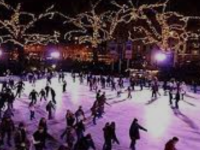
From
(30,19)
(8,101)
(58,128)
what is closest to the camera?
(58,128)

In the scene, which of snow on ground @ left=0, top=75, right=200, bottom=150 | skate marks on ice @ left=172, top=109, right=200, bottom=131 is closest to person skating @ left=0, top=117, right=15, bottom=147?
snow on ground @ left=0, top=75, right=200, bottom=150

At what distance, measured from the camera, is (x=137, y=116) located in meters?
28.8

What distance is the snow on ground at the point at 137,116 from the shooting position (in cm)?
2195

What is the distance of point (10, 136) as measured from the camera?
20516mm

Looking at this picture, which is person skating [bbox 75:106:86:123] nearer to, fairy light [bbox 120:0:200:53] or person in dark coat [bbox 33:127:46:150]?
person in dark coat [bbox 33:127:46:150]

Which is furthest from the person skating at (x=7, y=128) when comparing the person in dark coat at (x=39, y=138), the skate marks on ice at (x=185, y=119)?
the skate marks on ice at (x=185, y=119)

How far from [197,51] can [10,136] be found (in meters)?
50.4

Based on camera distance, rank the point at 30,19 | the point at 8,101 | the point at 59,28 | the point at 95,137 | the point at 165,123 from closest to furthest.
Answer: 1. the point at 95,137
2. the point at 165,123
3. the point at 8,101
4. the point at 30,19
5. the point at 59,28

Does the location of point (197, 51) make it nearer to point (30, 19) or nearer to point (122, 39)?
point (122, 39)

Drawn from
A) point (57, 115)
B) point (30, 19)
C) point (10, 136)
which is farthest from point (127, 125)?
point (30, 19)

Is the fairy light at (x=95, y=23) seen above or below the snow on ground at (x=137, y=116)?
above

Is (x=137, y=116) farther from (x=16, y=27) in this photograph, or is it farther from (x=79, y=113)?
(x=16, y=27)

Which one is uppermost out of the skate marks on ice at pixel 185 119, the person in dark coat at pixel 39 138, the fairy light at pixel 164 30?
the fairy light at pixel 164 30

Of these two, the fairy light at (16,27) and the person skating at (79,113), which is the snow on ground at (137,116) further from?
the fairy light at (16,27)
